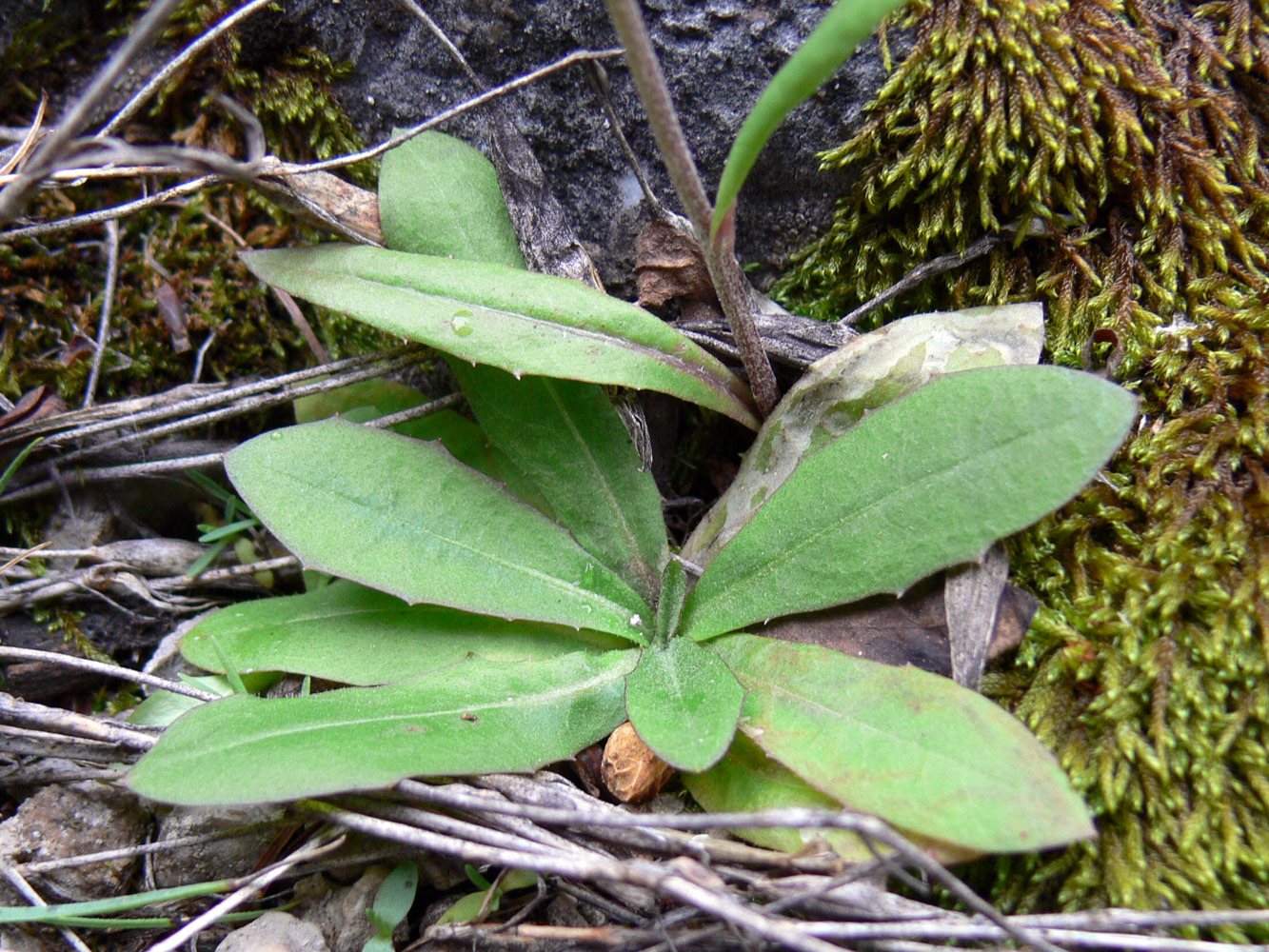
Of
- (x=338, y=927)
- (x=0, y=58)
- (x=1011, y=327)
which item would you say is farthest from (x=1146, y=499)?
(x=0, y=58)

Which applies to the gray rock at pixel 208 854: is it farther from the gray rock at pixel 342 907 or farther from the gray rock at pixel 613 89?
the gray rock at pixel 613 89

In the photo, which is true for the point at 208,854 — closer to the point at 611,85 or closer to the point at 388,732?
the point at 388,732

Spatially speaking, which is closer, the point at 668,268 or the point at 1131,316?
the point at 1131,316

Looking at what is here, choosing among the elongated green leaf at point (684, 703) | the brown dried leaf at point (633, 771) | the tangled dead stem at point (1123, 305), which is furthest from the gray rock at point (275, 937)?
the tangled dead stem at point (1123, 305)

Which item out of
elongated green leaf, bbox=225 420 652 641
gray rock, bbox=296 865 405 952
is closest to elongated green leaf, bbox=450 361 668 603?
elongated green leaf, bbox=225 420 652 641

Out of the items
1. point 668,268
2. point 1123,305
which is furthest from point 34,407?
point 1123,305

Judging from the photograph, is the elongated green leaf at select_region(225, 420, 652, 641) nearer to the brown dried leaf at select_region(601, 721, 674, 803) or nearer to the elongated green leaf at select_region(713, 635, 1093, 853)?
the brown dried leaf at select_region(601, 721, 674, 803)
